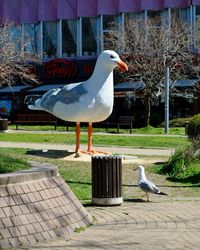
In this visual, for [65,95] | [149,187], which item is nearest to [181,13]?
[65,95]

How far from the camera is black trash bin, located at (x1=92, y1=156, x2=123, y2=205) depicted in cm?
1005

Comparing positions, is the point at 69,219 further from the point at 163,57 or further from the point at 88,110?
the point at 163,57

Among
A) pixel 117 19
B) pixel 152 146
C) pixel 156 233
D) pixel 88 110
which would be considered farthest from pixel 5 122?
pixel 156 233

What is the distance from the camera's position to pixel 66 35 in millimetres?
53031

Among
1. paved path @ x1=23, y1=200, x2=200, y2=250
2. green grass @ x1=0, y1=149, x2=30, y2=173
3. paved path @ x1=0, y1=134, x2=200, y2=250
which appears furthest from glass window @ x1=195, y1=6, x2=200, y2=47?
green grass @ x1=0, y1=149, x2=30, y2=173

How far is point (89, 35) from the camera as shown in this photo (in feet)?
171

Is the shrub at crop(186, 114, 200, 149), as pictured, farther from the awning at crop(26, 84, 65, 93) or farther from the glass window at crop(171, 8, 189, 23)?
the awning at crop(26, 84, 65, 93)

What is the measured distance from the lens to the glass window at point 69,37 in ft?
173

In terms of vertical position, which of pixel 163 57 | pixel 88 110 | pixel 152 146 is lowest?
pixel 152 146

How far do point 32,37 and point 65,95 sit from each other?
3465cm

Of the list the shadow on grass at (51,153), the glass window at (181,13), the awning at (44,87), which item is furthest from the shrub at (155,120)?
the shadow on grass at (51,153)

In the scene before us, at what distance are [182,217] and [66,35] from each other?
45.0m

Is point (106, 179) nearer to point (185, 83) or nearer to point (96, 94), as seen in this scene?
point (96, 94)

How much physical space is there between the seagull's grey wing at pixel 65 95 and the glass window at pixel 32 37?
30847 mm
